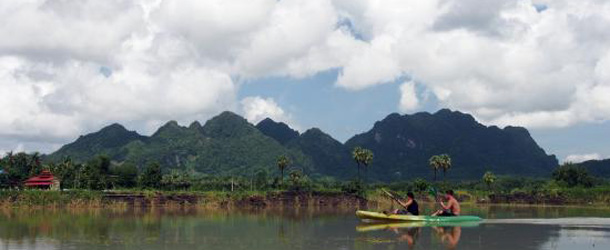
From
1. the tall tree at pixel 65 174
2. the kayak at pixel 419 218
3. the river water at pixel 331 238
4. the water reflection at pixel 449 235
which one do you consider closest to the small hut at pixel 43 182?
the tall tree at pixel 65 174

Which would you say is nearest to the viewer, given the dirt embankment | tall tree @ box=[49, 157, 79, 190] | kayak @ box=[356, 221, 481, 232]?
kayak @ box=[356, 221, 481, 232]

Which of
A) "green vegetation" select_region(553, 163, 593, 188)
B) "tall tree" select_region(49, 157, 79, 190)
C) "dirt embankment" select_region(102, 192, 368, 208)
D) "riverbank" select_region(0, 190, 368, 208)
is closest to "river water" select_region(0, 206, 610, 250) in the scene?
"riverbank" select_region(0, 190, 368, 208)

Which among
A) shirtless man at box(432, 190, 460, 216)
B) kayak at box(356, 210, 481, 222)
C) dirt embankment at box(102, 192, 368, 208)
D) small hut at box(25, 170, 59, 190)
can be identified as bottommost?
dirt embankment at box(102, 192, 368, 208)

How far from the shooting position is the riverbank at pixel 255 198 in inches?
2613

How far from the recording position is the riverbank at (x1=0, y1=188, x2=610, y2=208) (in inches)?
2613

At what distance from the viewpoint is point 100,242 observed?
24.2m

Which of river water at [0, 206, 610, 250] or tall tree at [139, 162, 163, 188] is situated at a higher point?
tall tree at [139, 162, 163, 188]

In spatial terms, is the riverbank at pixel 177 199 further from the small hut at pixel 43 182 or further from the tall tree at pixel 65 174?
the tall tree at pixel 65 174

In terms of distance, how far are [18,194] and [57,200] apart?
3929 mm

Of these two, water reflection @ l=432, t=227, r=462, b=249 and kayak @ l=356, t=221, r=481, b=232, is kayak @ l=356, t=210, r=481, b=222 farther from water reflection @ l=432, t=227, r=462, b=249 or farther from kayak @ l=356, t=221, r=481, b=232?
water reflection @ l=432, t=227, r=462, b=249

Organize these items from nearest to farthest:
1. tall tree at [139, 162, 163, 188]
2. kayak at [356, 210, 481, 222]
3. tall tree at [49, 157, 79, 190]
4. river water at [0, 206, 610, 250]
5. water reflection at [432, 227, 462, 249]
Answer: river water at [0, 206, 610, 250] → water reflection at [432, 227, 462, 249] → kayak at [356, 210, 481, 222] → tall tree at [49, 157, 79, 190] → tall tree at [139, 162, 163, 188]

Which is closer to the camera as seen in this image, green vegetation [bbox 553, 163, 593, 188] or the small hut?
the small hut

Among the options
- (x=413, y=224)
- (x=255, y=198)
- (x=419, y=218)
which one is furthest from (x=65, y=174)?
(x=413, y=224)

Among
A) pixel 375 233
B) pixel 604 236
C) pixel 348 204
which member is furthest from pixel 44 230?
pixel 348 204
